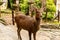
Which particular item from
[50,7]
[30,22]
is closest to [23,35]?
[30,22]

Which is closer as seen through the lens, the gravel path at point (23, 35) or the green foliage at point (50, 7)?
the gravel path at point (23, 35)

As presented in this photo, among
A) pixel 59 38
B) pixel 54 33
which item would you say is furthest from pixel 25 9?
pixel 59 38

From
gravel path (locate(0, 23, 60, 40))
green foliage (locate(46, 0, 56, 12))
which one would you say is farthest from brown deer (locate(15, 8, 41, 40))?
green foliage (locate(46, 0, 56, 12))

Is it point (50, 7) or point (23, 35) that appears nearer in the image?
point (23, 35)

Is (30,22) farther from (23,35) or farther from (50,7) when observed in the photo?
(50,7)

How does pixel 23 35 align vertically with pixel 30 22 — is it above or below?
below

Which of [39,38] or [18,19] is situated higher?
[18,19]

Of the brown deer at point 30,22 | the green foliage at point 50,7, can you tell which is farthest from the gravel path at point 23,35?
the green foliage at point 50,7

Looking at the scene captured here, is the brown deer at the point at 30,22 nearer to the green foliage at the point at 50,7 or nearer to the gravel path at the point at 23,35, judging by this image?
the gravel path at the point at 23,35

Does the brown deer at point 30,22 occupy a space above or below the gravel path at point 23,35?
above

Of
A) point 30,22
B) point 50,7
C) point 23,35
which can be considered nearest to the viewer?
point 30,22

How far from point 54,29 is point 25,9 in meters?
2.24

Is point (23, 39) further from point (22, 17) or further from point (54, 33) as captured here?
point (54, 33)

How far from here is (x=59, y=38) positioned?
723 cm
